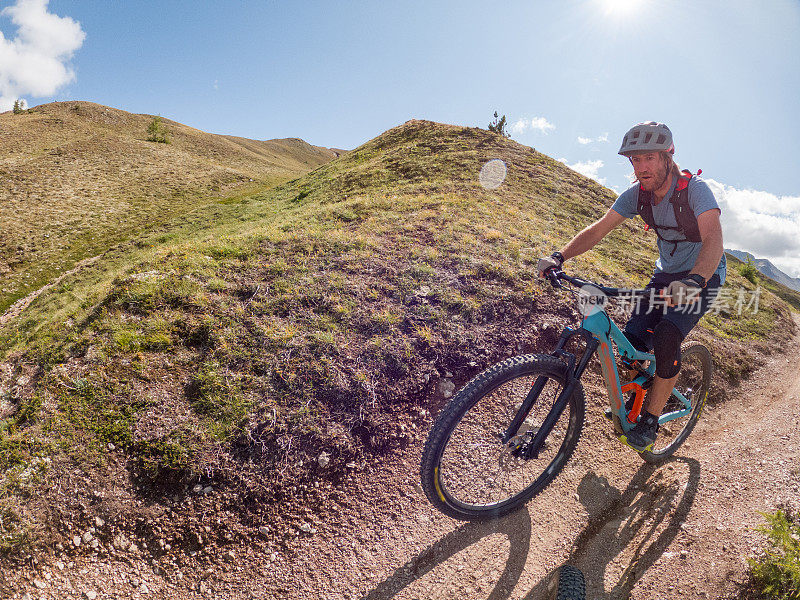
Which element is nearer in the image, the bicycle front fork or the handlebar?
the handlebar

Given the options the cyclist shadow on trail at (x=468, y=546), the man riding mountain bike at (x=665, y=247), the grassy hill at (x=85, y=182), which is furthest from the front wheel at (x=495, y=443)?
the grassy hill at (x=85, y=182)

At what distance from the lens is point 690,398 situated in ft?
20.6

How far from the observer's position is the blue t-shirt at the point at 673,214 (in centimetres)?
407

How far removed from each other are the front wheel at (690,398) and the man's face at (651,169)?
2988 mm

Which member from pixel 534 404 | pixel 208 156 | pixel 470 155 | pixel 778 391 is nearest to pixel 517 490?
pixel 534 404

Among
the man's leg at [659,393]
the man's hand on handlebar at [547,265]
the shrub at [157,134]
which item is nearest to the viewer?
the man's hand on handlebar at [547,265]

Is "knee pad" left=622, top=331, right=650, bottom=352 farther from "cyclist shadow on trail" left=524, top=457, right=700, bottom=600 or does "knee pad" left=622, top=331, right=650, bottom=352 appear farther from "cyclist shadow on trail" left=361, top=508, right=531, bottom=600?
"cyclist shadow on trail" left=361, top=508, right=531, bottom=600

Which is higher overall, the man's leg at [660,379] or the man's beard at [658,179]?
the man's beard at [658,179]

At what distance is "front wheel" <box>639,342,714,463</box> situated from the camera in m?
5.77

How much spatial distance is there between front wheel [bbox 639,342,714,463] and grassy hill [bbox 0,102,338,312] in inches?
938

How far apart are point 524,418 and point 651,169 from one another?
3278 mm

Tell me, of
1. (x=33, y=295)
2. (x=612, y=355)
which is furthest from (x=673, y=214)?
(x=33, y=295)

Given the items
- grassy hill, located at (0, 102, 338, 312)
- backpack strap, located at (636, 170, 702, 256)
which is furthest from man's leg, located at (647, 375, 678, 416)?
grassy hill, located at (0, 102, 338, 312)

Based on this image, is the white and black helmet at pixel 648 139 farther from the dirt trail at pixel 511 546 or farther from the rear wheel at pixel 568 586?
the rear wheel at pixel 568 586
